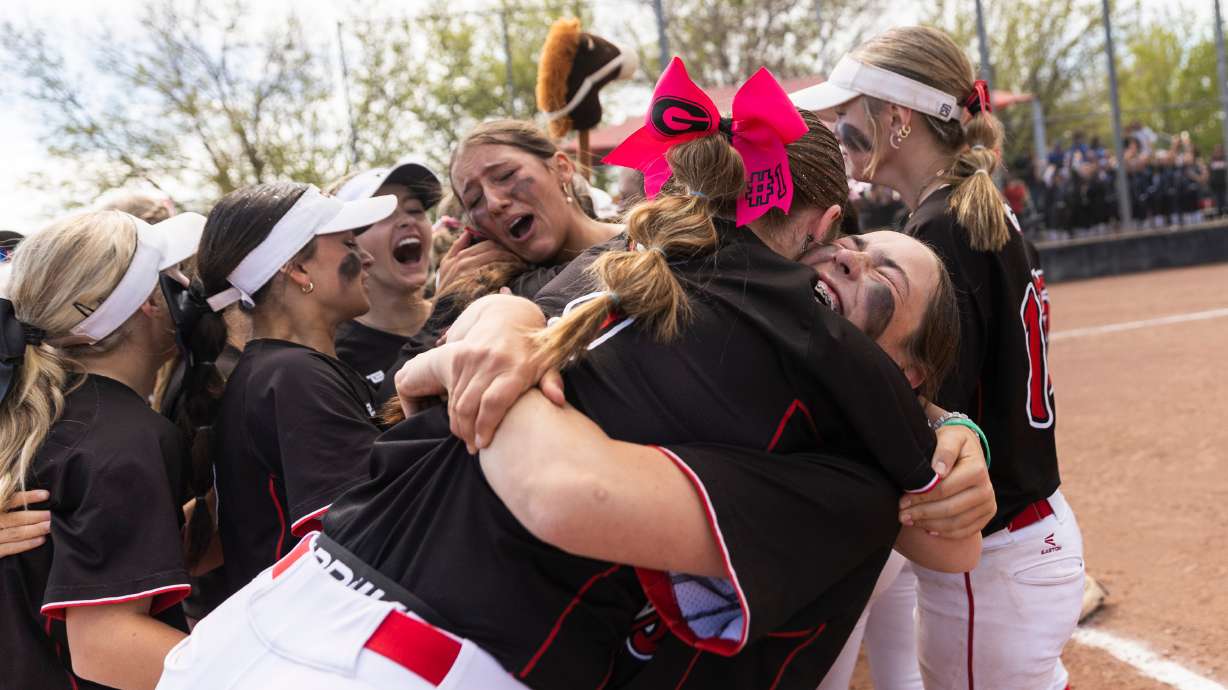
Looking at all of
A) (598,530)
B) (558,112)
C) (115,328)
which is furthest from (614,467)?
(558,112)

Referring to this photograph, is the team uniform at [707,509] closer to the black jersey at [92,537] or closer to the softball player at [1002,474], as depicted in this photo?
the black jersey at [92,537]

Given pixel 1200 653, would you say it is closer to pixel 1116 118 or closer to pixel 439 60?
pixel 1116 118

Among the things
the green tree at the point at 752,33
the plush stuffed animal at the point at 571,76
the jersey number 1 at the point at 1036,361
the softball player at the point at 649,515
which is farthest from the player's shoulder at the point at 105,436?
the green tree at the point at 752,33

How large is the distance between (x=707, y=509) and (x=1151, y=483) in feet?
18.3

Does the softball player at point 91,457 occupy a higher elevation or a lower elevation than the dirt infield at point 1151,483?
higher

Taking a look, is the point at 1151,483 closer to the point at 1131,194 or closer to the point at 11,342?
the point at 11,342

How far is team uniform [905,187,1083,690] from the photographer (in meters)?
2.70

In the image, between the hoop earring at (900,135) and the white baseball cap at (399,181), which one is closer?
the hoop earring at (900,135)

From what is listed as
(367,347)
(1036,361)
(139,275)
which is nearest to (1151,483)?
(1036,361)

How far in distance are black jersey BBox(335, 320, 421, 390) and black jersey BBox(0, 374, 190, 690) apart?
138 cm

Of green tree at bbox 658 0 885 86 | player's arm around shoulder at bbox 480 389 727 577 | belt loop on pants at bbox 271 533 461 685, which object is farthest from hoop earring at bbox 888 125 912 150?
green tree at bbox 658 0 885 86

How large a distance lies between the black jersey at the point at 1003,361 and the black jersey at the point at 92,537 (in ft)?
6.35

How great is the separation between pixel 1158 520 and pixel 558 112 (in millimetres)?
3793

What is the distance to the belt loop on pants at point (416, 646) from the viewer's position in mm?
1534
